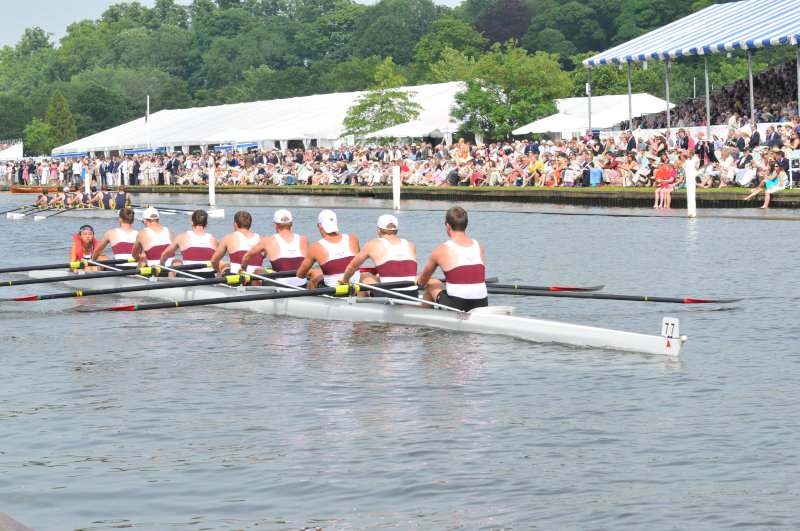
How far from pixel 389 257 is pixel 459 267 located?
1418 millimetres

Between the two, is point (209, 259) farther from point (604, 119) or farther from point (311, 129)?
point (311, 129)

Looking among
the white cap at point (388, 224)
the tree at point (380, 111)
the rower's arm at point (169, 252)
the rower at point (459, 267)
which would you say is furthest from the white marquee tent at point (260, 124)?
the rower at point (459, 267)

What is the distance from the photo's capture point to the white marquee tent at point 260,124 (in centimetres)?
7152

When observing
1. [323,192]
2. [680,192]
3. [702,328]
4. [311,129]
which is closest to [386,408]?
[702,328]

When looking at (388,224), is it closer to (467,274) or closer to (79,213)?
(467,274)

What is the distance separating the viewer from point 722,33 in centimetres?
4584

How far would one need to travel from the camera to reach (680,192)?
3772 cm

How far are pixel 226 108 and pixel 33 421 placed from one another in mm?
81990

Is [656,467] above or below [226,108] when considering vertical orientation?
below

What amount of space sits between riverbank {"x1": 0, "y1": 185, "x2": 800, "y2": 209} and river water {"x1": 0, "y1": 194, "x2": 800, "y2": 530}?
48.5 feet

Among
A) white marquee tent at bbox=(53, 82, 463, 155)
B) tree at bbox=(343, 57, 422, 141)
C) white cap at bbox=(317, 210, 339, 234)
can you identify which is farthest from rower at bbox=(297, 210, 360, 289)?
tree at bbox=(343, 57, 422, 141)

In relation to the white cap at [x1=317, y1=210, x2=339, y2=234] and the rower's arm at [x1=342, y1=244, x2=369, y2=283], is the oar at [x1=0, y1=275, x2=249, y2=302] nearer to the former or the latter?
the white cap at [x1=317, y1=210, x2=339, y2=234]

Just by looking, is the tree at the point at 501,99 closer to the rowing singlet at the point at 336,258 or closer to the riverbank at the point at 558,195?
the riverbank at the point at 558,195

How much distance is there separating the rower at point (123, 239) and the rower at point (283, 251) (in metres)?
3.58
